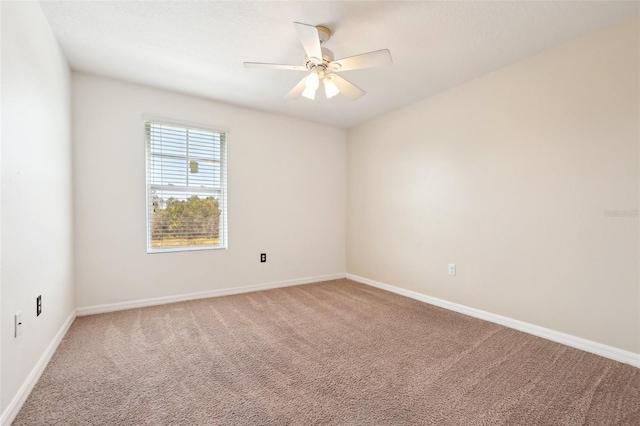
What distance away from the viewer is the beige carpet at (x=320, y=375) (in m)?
1.53

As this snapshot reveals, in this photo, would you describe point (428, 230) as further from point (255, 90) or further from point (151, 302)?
point (151, 302)

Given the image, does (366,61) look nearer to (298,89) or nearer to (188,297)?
(298,89)

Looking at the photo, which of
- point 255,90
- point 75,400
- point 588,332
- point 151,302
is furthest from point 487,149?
point 151,302

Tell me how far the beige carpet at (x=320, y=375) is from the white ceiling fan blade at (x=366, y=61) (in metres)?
2.08

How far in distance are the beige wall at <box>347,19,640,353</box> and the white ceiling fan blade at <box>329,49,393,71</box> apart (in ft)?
4.88

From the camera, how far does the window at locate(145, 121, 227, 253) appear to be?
3.30m

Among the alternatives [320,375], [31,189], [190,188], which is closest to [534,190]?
[320,375]

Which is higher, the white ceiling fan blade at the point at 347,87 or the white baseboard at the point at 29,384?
the white ceiling fan blade at the point at 347,87

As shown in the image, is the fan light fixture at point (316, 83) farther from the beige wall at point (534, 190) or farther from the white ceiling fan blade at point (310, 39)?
the beige wall at point (534, 190)

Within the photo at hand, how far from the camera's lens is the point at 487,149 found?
2.90 m

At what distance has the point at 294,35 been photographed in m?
2.26

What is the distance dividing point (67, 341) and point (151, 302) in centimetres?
92

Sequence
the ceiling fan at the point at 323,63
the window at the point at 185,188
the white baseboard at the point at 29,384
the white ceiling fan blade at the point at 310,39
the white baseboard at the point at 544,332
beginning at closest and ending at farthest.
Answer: the white baseboard at the point at 29,384 → the white ceiling fan blade at the point at 310,39 → the ceiling fan at the point at 323,63 → the white baseboard at the point at 544,332 → the window at the point at 185,188

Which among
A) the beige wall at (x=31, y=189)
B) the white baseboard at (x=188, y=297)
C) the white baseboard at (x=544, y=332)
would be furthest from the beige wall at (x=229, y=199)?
the white baseboard at (x=544, y=332)
